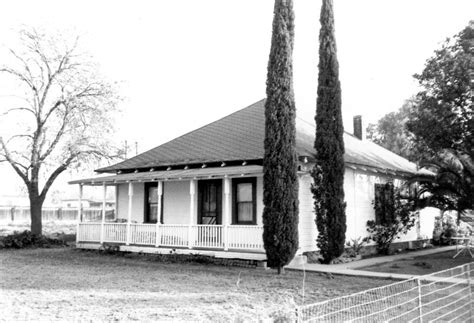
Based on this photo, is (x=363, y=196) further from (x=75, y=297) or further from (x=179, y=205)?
(x=75, y=297)

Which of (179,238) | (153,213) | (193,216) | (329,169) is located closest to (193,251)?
(179,238)

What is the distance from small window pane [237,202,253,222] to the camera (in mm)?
16000

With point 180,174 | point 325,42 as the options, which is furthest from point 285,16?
point 180,174

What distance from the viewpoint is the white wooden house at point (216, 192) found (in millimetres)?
15328

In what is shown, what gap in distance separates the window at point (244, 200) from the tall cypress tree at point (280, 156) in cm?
275

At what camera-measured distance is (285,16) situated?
13.6 meters

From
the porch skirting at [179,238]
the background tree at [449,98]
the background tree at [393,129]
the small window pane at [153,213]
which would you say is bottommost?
the porch skirting at [179,238]

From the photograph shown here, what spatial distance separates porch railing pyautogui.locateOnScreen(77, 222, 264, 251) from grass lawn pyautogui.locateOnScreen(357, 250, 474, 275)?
11.9 feet

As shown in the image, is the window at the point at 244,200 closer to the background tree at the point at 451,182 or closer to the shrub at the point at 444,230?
the background tree at the point at 451,182

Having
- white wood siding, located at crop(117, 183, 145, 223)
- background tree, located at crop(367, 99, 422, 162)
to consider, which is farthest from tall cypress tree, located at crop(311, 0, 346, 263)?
background tree, located at crop(367, 99, 422, 162)

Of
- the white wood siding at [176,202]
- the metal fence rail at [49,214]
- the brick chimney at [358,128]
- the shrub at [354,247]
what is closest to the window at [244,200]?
the white wood siding at [176,202]

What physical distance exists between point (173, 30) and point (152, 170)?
18.7 ft

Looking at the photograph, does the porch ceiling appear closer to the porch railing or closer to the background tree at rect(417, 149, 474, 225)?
the porch railing

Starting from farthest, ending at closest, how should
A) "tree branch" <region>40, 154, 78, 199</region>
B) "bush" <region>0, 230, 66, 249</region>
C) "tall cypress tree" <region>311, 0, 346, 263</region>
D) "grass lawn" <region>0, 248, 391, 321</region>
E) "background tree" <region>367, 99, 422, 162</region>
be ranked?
"background tree" <region>367, 99, 422, 162</region>, "tree branch" <region>40, 154, 78, 199</region>, "bush" <region>0, 230, 66, 249</region>, "tall cypress tree" <region>311, 0, 346, 263</region>, "grass lawn" <region>0, 248, 391, 321</region>
